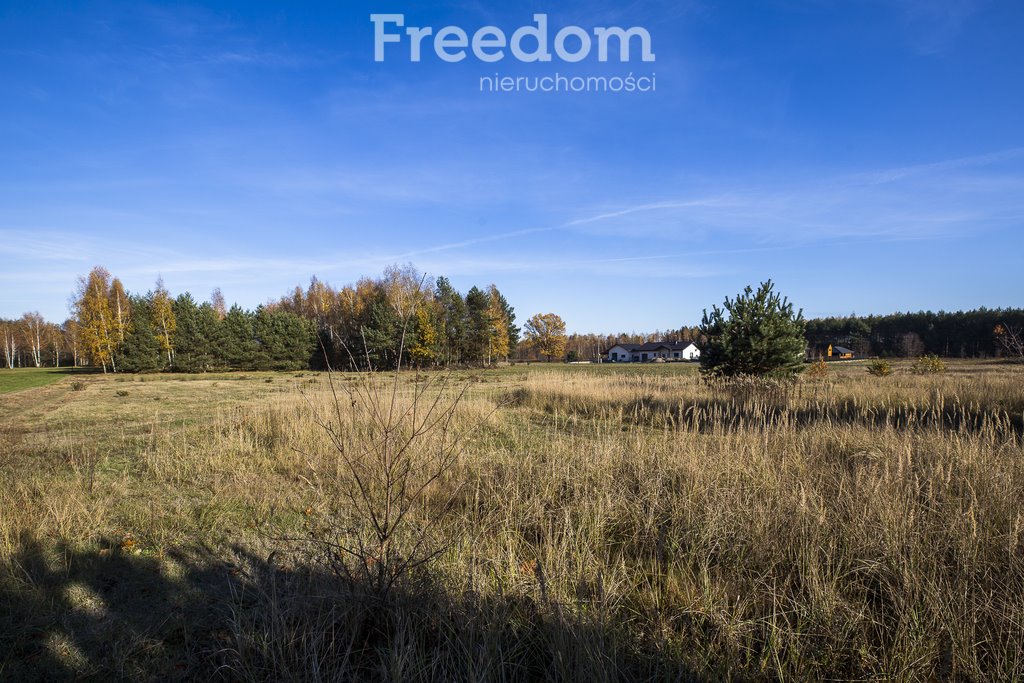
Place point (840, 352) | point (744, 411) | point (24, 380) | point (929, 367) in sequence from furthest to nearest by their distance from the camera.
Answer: point (840, 352) < point (24, 380) < point (929, 367) < point (744, 411)

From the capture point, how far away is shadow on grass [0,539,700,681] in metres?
2.34

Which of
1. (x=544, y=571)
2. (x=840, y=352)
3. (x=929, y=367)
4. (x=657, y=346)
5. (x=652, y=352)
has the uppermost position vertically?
(x=657, y=346)

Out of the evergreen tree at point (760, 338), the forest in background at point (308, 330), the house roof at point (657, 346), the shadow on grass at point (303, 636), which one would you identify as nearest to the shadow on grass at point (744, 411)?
the evergreen tree at point (760, 338)

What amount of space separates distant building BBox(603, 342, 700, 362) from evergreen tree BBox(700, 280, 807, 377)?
83432 mm

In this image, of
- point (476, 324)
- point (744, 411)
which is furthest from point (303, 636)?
point (476, 324)

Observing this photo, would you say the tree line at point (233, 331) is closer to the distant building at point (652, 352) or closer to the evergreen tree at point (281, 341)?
the evergreen tree at point (281, 341)

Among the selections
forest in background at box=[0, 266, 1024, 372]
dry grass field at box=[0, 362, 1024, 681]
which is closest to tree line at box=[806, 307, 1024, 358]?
forest in background at box=[0, 266, 1024, 372]

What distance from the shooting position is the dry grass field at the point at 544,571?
243cm

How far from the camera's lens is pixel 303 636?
2.35 meters

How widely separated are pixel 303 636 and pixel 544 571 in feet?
4.58

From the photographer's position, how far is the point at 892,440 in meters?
5.39

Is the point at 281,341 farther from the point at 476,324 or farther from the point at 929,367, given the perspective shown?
the point at 929,367

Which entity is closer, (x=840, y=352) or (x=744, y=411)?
(x=744, y=411)

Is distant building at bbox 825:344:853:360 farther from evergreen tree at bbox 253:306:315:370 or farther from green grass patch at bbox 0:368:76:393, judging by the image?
green grass patch at bbox 0:368:76:393
